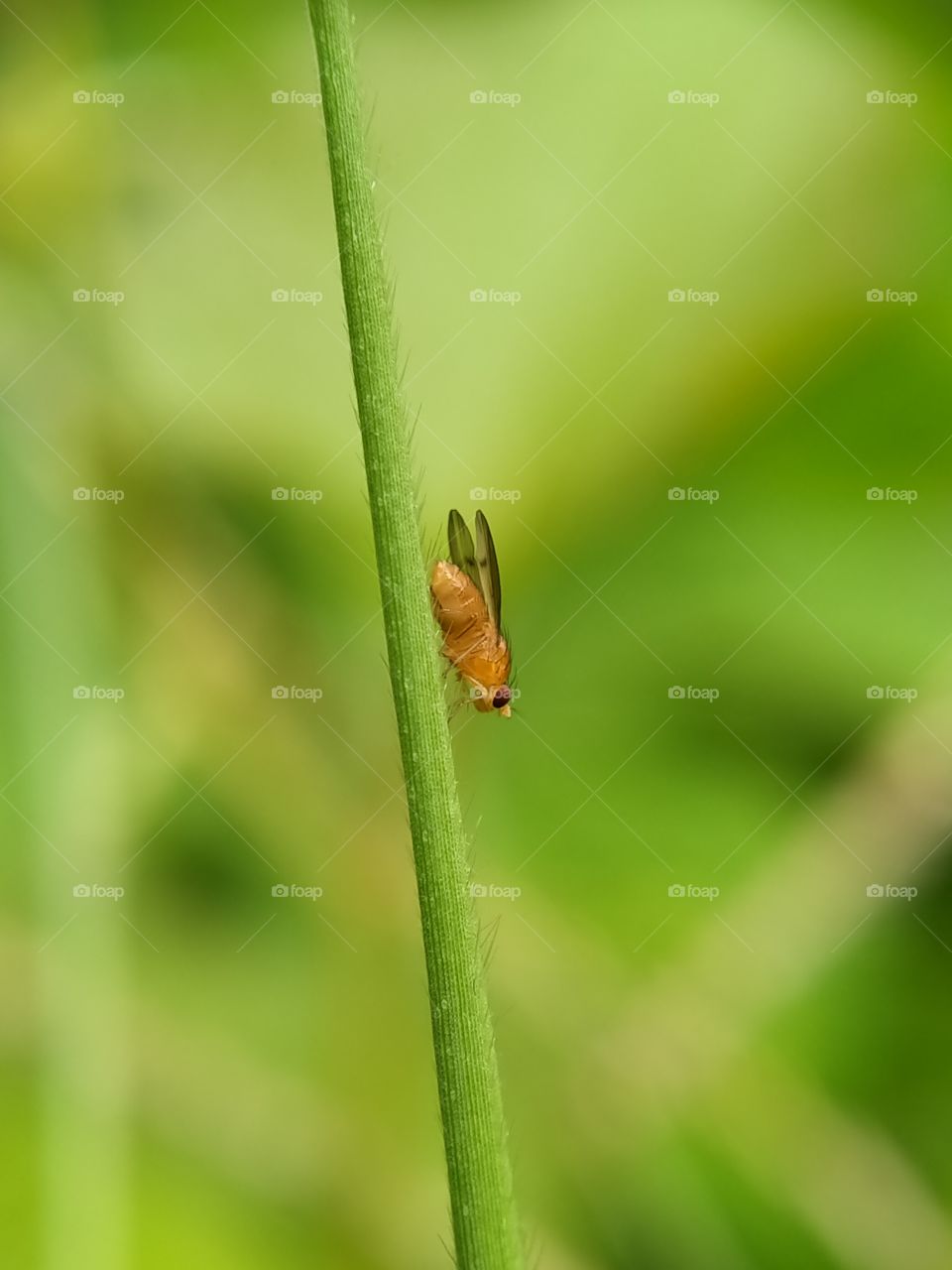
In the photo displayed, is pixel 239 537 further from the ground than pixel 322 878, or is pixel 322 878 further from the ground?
pixel 239 537

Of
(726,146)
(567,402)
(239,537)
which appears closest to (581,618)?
(567,402)

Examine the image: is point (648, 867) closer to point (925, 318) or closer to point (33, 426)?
point (925, 318)

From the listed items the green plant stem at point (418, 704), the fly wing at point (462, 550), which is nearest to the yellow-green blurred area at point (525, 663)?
the fly wing at point (462, 550)

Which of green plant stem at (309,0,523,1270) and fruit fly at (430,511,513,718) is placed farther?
fruit fly at (430,511,513,718)

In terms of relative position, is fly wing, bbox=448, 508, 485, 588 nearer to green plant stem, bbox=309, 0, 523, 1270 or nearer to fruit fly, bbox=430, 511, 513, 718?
fruit fly, bbox=430, 511, 513, 718

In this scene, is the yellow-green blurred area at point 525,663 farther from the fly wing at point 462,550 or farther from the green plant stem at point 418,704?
the green plant stem at point 418,704

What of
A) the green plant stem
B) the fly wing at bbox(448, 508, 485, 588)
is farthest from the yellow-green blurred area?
the green plant stem

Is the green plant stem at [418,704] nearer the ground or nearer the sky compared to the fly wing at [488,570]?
nearer the sky
